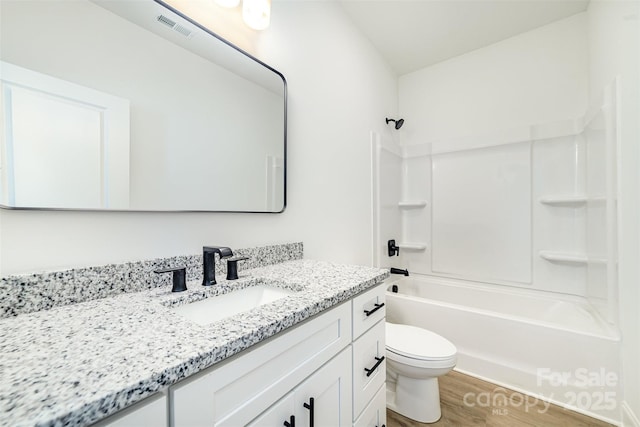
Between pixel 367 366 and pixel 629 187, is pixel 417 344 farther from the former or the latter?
pixel 629 187

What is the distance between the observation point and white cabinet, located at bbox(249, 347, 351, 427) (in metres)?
0.65

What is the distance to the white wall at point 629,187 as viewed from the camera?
1299 millimetres

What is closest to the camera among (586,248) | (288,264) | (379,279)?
(379,279)

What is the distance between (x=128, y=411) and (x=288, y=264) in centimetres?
95

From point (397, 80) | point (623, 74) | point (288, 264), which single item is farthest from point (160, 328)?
point (397, 80)

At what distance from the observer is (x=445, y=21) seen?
2070 mm

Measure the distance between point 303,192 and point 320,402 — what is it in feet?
3.47

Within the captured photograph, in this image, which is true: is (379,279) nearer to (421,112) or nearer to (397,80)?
(421,112)

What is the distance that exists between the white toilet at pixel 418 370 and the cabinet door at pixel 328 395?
62cm

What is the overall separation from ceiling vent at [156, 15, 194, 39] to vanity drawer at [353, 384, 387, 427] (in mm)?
1614

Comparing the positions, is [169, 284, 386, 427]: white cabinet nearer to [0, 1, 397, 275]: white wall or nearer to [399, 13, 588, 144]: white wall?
[0, 1, 397, 275]: white wall

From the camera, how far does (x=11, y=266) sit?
670 millimetres

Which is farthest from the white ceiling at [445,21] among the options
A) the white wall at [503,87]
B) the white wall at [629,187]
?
the white wall at [629,187]

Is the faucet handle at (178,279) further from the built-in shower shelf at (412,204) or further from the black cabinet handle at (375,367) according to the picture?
the built-in shower shelf at (412,204)
